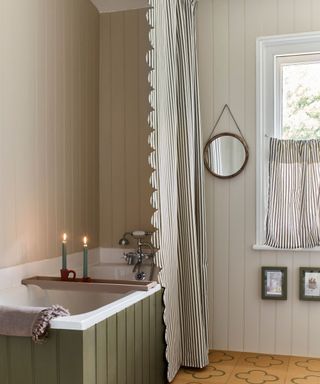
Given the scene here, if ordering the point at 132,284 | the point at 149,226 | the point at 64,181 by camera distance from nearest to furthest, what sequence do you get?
the point at 132,284, the point at 64,181, the point at 149,226

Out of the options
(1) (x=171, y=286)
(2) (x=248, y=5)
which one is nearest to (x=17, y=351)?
(1) (x=171, y=286)

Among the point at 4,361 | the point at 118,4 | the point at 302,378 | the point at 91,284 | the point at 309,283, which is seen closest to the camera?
the point at 4,361

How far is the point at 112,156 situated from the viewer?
4039 mm

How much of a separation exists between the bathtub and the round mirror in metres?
1.15

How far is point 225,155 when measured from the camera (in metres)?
3.78

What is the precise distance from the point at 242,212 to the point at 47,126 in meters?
1.48

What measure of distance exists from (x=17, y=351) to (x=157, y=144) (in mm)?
1383

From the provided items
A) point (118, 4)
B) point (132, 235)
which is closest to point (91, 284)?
point (132, 235)

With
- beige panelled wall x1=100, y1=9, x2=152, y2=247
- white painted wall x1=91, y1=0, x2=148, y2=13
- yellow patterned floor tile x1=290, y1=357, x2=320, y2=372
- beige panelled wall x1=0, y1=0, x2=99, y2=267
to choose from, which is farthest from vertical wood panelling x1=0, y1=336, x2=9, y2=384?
white painted wall x1=91, y1=0, x2=148, y2=13

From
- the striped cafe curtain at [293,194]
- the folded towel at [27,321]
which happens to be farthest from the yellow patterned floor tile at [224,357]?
the folded towel at [27,321]

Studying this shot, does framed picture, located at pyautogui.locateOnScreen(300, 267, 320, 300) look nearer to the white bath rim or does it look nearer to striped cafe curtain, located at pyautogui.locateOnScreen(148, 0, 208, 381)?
striped cafe curtain, located at pyautogui.locateOnScreen(148, 0, 208, 381)

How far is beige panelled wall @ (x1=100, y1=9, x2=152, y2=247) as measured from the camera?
398 cm

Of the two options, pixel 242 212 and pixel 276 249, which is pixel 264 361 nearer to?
pixel 276 249

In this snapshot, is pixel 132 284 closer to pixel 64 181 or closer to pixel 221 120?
pixel 64 181
